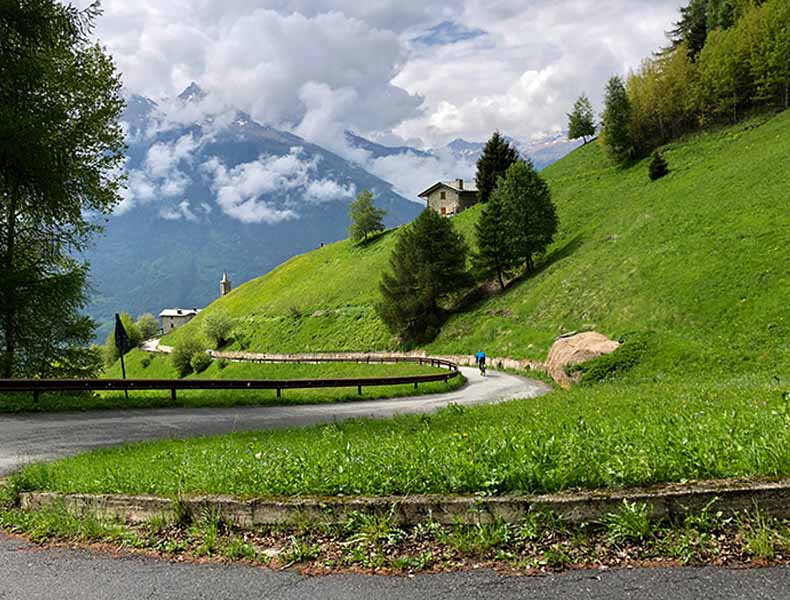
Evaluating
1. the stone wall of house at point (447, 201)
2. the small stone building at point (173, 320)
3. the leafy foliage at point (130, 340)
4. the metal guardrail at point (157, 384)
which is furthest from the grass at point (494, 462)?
the small stone building at point (173, 320)

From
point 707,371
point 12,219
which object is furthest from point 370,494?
point 12,219

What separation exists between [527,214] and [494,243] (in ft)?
15.6

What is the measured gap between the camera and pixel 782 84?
66.4 metres

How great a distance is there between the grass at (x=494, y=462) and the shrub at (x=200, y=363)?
71.7 m

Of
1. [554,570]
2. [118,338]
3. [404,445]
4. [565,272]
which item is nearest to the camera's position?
[554,570]

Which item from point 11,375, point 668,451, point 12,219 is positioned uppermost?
point 12,219

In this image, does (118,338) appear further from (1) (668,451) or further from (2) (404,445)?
(1) (668,451)

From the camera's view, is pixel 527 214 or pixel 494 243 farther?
pixel 494 243

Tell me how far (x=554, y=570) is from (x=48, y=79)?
2298 cm

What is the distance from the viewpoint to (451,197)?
365 ft

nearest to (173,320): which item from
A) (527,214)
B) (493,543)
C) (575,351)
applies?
(527,214)

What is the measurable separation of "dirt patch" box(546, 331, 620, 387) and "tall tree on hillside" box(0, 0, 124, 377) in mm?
21791

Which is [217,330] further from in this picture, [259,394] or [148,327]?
[148,327]

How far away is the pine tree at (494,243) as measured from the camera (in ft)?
192
